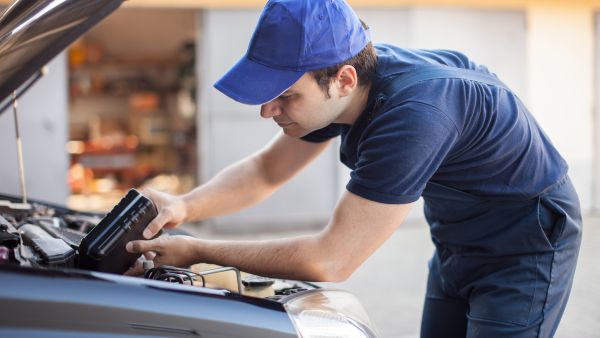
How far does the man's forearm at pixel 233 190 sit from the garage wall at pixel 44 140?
19.0 ft

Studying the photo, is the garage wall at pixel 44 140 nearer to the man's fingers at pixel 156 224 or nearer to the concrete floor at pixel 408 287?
the concrete floor at pixel 408 287

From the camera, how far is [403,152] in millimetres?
1758

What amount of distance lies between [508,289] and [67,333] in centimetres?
126

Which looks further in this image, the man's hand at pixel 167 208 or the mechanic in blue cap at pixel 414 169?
the man's hand at pixel 167 208

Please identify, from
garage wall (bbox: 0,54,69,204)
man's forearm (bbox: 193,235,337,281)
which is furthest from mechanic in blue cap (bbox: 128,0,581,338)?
garage wall (bbox: 0,54,69,204)

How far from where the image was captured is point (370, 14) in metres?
8.38

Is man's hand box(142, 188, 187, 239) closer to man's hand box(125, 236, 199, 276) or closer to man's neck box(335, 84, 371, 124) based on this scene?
man's hand box(125, 236, 199, 276)

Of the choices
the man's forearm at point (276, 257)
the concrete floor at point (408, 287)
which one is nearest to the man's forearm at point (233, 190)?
the man's forearm at point (276, 257)

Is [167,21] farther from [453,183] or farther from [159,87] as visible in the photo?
[453,183]

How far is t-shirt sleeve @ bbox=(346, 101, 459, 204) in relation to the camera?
176 cm

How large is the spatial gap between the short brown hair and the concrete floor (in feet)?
8.92

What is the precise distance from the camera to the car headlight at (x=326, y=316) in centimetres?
166

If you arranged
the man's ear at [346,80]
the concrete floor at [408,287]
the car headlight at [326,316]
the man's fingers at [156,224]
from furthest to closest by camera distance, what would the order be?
the concrete floor at [408,287], the man's fingers at [156,224], the man's ear at [346,80], the car headlight at [326,316]

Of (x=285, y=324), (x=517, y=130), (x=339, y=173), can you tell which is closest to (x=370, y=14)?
(x=339, y=173)
